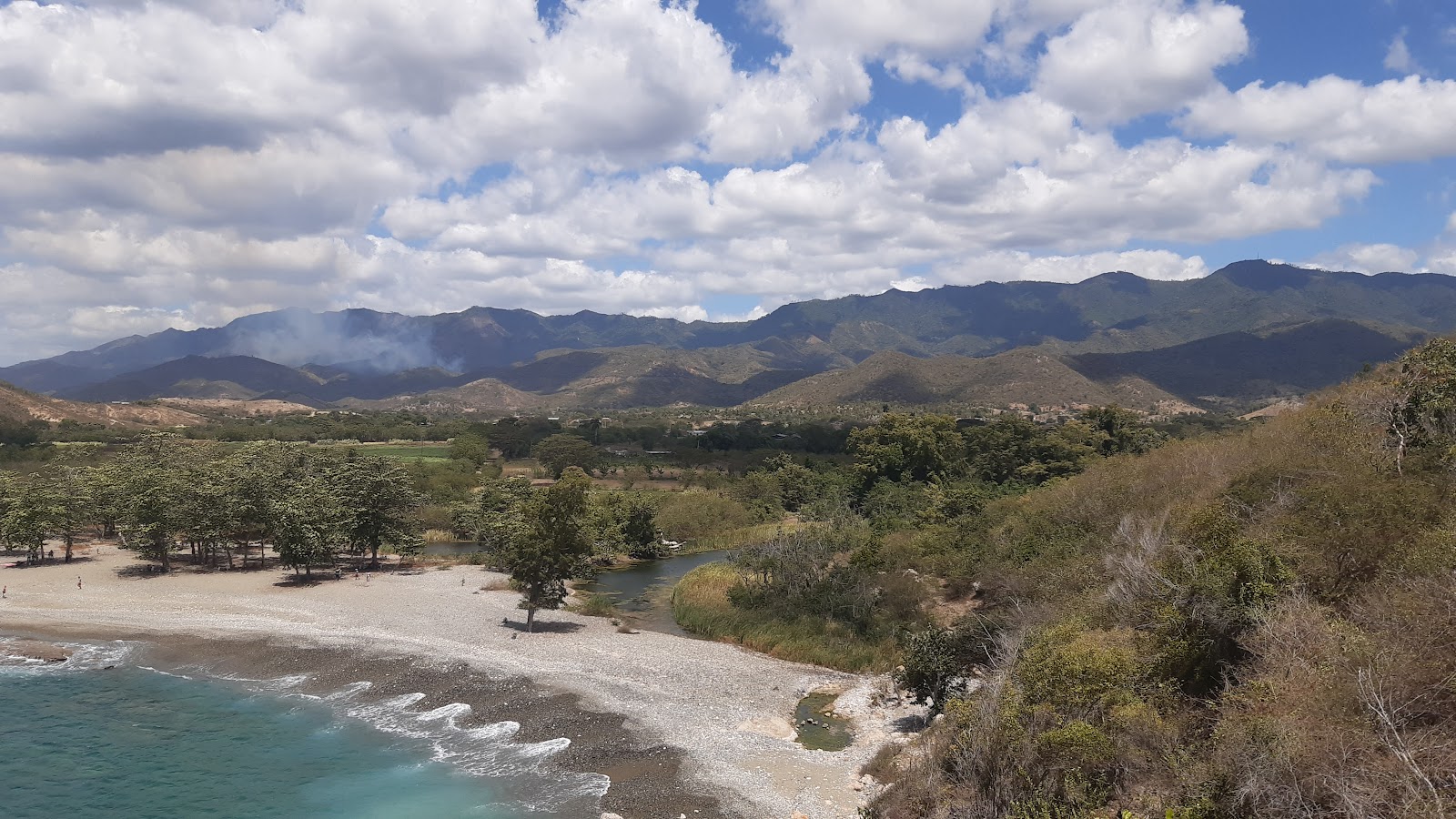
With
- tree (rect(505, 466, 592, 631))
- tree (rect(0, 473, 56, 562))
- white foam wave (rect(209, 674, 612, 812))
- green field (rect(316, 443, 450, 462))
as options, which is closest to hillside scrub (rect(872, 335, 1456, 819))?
white foam wave (rect(209, 674, 612, 812))

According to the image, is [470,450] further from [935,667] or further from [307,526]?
[935,667]

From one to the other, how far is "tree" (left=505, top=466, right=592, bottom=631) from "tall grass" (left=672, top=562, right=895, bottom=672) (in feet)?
26.3

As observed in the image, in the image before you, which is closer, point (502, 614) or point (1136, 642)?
point (1136, 642)

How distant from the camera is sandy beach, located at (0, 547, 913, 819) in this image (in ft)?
79.1

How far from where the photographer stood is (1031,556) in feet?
118

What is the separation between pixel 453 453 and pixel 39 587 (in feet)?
210

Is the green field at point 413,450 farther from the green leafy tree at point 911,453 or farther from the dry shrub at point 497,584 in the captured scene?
the green leafy tree at point 911,453

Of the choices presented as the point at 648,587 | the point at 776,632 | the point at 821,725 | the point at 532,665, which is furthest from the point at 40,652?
the point at 821,725

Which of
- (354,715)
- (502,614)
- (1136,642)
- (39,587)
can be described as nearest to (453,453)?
(39,587)

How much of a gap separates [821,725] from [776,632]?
36.0ft

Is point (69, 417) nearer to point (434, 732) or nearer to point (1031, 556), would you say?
point (434, 732)

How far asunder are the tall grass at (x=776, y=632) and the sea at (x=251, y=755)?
47.6 feet

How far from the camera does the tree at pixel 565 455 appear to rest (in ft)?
364

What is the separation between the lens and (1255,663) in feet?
54.2
